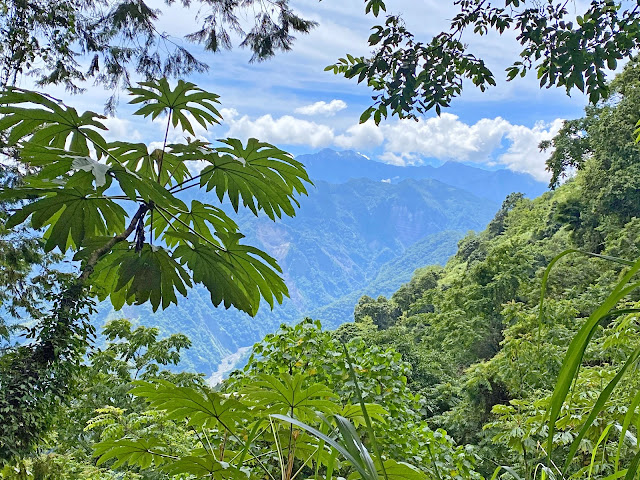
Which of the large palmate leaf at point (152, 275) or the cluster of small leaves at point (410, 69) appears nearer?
the large palmate leaf at point (152, 275)

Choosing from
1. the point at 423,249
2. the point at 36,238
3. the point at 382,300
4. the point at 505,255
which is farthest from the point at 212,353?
the point at 36,238

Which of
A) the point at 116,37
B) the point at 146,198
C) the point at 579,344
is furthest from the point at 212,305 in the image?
the point at 116,37

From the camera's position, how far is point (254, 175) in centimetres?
66

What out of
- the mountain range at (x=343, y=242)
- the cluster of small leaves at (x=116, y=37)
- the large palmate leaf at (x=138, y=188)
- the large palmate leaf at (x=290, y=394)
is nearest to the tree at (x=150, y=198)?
the large palmate leaf at (x=138, y=188)

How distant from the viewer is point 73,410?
5270 mm

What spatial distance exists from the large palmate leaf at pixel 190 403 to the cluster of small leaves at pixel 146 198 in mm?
122

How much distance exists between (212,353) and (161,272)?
90.3 m

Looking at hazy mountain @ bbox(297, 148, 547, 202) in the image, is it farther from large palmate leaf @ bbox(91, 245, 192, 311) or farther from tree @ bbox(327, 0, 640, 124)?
large palmate leaf @ bbox(91, 245, 192, 311)

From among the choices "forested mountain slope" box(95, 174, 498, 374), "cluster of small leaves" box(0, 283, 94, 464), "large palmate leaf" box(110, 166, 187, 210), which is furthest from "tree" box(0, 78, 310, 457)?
"forested mountain slope" box(95, 174, 498, 374)

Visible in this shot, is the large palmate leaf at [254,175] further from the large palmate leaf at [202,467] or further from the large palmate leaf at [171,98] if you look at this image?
the large palmate leaf at [202,467]

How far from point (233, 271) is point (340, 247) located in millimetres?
131933

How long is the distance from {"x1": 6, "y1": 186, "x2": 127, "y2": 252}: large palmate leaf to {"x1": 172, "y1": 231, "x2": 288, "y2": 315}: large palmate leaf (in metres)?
0.10

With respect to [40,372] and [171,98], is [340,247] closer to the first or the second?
[40,372]

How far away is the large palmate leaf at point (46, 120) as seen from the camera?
0.54 metres
